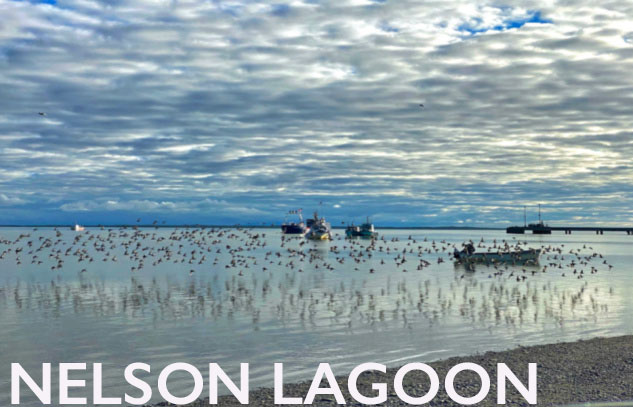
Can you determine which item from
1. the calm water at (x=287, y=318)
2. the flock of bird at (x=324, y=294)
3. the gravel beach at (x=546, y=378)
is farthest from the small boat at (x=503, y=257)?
the gravel beach at (x=546, y=378)

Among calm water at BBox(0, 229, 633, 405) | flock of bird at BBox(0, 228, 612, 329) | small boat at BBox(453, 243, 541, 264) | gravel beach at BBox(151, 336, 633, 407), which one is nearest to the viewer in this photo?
gravel beach at BBox(151, 336, 633, 407)

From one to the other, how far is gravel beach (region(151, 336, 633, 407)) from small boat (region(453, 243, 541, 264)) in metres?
62.0

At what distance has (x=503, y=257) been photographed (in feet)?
293

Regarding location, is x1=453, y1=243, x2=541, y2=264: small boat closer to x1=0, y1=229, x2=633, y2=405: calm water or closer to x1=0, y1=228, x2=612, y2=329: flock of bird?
x1=0, y1=228, x2=612, y2=329: flock of bird

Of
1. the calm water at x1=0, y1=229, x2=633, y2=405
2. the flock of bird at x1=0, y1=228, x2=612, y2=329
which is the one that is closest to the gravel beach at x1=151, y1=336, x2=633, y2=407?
the calm water at x1=0, y1=229, x2=633, y2=405

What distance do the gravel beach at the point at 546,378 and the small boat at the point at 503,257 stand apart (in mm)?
61992

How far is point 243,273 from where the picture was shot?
75.6 m

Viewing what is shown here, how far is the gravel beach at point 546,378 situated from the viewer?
1656 cm

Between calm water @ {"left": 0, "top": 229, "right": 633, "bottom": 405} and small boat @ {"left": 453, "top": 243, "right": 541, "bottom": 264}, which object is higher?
small boat @ {"left": 453, "top": 243, "right": 541, "bottom": 264}

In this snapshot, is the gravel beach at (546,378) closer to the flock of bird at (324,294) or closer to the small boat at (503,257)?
the flock of bird at (324,294)

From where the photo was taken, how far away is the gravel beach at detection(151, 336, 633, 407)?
16562 millimetres

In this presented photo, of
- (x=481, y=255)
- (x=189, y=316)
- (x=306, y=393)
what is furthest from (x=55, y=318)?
(x=481, y=255)

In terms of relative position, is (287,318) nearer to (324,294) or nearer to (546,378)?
(324,294)

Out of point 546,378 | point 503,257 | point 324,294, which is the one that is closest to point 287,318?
point 324,294
